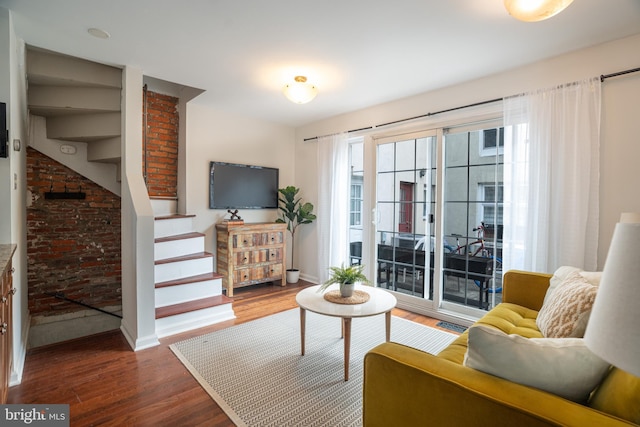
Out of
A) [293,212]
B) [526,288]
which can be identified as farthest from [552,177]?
[293,212]

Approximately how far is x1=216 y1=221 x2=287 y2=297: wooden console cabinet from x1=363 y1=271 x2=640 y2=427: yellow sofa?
312 cm

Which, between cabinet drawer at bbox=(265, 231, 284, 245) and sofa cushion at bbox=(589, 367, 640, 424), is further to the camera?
cabinet drawer at bbox=(265, 231, 284, 245)

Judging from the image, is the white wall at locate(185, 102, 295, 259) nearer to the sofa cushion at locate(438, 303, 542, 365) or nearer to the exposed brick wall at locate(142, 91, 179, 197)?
the exposed brick wall at locate(142, 91, 179, 197)

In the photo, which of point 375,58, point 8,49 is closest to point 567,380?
point 375,58

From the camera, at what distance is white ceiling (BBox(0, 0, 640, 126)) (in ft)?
6.46

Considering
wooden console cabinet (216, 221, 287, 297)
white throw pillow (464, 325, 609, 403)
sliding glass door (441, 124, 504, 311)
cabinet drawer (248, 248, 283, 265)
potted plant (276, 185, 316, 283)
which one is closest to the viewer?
white throw pillow (464, 325, 609, 403)

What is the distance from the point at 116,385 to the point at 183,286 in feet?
3.76

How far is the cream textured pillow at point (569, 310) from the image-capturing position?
146 cm

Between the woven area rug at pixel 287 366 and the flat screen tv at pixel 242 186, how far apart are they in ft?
6.00

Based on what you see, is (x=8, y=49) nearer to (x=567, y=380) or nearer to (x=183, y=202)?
(x=183, y=202)

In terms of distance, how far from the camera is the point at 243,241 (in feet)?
13.5

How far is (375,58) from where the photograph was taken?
2645 mm

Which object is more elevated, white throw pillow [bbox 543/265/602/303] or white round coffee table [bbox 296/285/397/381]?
white throw pillow [bbox 543/265/602/303]

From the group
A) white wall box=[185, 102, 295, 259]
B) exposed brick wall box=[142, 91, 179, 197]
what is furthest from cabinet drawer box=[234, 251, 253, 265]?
exposed brick wall box=[142, 91, 179, 197]
